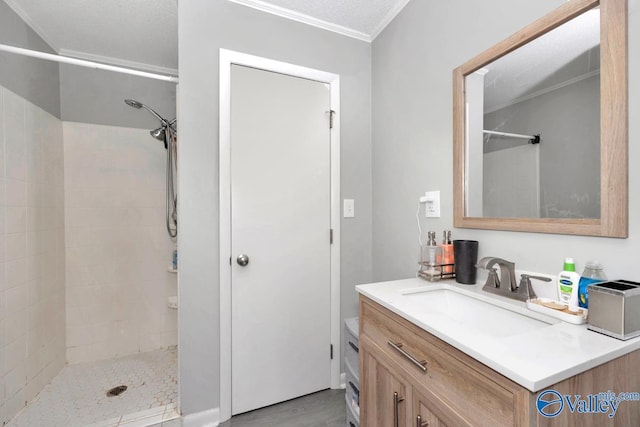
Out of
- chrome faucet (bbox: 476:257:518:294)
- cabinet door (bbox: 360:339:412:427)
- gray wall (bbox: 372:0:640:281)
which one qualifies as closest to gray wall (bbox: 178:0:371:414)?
gray wall (bbox: 372:0:640:281)

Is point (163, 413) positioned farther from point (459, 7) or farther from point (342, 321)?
point (459, 7)

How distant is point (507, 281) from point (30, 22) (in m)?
3.12

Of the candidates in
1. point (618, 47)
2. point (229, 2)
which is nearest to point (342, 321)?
point (618, 47)

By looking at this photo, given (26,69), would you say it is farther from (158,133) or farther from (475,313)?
(475,313)

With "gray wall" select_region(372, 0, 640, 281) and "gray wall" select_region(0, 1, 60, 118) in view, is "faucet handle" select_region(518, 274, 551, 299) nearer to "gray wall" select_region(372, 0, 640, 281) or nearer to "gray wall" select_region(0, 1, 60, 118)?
"gray wall" select_region(372, 0, 640, 281)

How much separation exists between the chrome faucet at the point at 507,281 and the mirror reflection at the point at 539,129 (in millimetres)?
215

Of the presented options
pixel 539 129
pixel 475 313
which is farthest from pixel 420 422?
pixel 539 129

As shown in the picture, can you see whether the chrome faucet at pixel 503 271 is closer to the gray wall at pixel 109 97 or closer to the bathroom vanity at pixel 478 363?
the bathroom vanity at pixel 478 363

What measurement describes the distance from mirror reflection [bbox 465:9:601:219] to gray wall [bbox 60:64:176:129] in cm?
240

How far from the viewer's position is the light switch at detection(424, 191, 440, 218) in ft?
4.66

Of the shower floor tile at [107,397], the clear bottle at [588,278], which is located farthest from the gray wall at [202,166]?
the clear bottle at [588,278]

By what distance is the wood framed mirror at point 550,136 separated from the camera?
2.60 ft

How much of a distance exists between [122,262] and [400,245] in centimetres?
223

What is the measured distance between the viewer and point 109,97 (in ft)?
7.39
